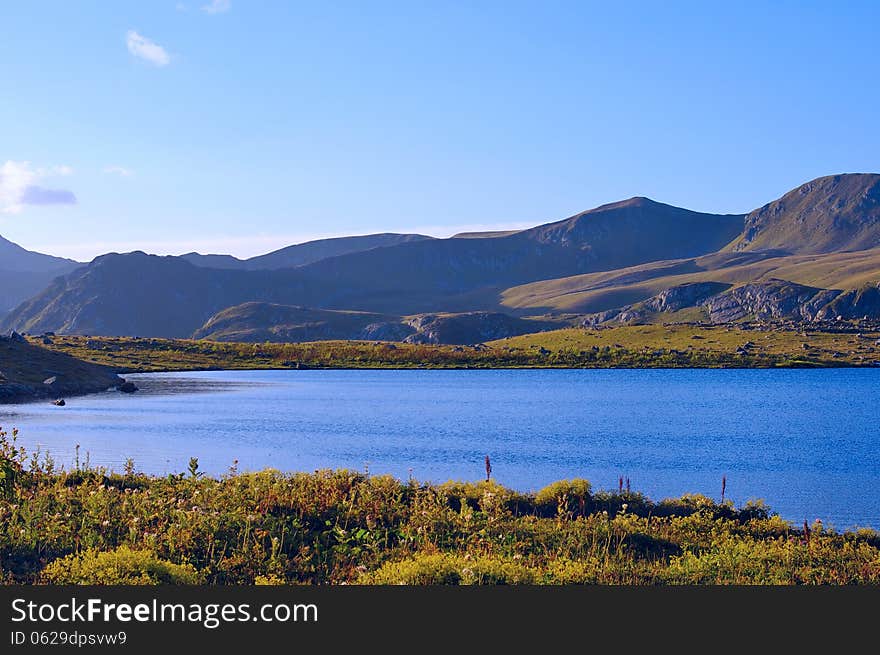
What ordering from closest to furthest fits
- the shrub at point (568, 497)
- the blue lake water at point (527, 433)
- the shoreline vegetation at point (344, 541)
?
the shoreline vegetation at point (344, 541) → the shrub at point (568, 497) → the blue lake water at point (527, 433)

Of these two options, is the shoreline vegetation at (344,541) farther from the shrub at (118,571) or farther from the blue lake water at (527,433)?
the blue lake water at (527,433)

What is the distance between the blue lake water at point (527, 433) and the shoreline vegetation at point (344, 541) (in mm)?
9045

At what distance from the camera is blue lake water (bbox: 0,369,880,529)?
5009cm

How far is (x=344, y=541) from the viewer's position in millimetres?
20969

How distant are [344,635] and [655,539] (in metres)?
14.0

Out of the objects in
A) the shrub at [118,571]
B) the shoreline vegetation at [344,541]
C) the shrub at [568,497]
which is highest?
the shrub at [118,571]


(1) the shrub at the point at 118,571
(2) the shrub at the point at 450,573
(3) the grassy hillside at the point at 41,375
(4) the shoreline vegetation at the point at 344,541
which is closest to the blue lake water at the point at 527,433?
(3) the grassy hillside at the point at 41,375

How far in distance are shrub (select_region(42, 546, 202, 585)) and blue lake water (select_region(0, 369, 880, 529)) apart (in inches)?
680

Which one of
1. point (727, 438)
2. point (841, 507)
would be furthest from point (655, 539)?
point (727, 438)

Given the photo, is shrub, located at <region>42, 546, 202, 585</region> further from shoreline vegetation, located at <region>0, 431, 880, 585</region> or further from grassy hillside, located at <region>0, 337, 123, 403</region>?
grassy hillside, located at <region>0, 337, 123, 403</region>

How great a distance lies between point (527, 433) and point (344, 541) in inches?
2204

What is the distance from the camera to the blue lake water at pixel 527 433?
50094 millimetres

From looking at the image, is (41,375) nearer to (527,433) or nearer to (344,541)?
(527,433)

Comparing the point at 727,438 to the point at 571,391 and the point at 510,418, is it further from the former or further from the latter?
the point at 571,391
